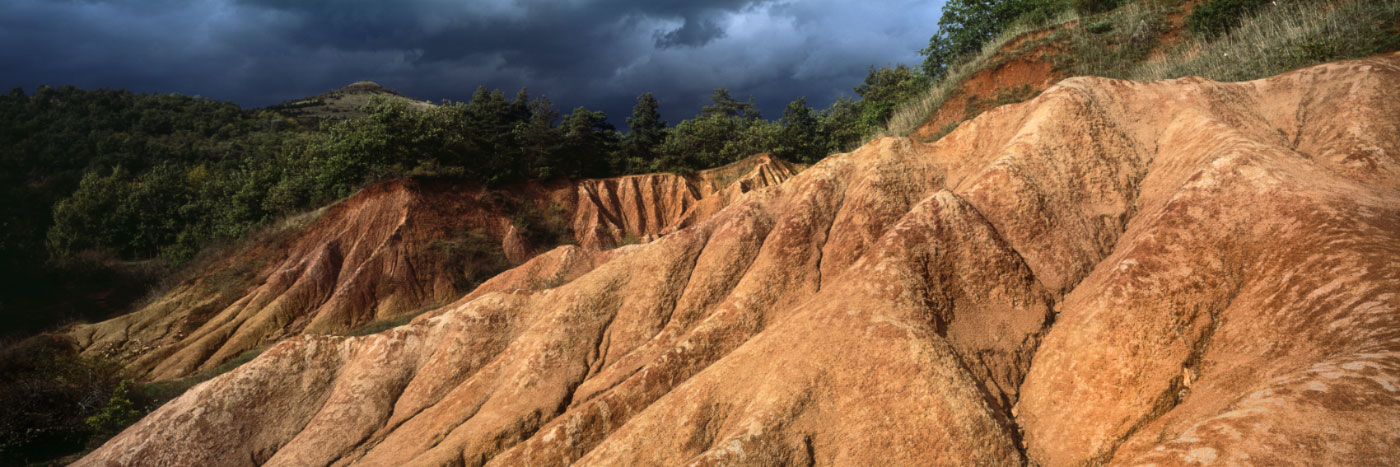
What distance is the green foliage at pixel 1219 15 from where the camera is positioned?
611 inches

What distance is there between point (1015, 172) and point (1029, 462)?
4523 millimetres

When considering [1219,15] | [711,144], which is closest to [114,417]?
[1219,15]

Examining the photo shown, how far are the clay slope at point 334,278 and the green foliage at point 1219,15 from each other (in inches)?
763

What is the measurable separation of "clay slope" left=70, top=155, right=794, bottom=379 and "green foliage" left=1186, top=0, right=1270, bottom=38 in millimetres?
19380

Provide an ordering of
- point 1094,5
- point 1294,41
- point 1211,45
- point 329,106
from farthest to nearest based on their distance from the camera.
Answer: point 329,106 → point 1094,5 → point 1211,45 → point 1294,41

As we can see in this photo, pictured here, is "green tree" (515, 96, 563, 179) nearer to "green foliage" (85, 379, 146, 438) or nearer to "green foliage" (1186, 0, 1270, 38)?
"green foliage" (85, 379, 146, 438)

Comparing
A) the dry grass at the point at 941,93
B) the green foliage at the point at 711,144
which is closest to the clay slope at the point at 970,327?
the dry grass at the point at 941,93

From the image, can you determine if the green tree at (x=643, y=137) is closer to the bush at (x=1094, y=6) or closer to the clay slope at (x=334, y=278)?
the clay slope at (x=334, y=278)

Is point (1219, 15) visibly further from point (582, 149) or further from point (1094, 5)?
point (582, 149)

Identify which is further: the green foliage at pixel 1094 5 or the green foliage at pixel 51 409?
the green foliage at pixel 1094 5

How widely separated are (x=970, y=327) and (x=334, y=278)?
25.2 meters

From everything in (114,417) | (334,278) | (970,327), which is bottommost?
Result: (970,327)

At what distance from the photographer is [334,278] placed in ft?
75.5

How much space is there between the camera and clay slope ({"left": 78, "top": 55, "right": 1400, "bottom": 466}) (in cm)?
486
